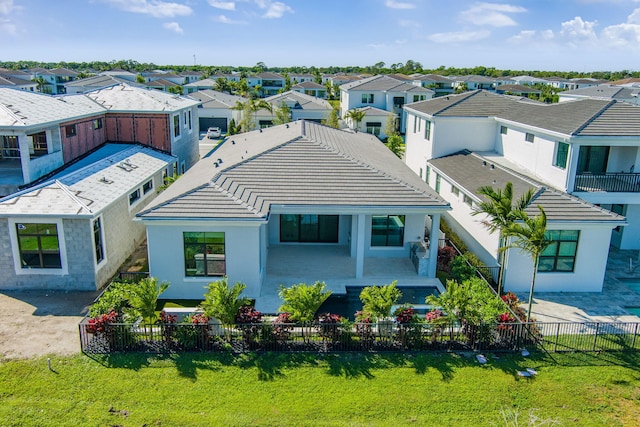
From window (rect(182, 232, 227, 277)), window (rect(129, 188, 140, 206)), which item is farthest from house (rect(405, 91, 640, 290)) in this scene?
window (rect(129, 188, 140, 206))

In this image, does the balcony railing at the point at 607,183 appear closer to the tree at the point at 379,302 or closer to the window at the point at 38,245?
the tree at the point at 379,302

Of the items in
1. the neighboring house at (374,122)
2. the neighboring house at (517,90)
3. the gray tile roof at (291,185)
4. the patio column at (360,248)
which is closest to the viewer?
the gray tile roof at (291,185)

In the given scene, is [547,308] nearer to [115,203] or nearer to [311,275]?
[311,275]

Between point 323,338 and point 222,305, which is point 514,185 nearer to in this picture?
point 323,338

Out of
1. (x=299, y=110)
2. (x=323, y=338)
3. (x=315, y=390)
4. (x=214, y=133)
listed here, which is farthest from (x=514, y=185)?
(x=214, y=133)

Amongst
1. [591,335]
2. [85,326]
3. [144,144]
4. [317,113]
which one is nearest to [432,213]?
[591,335]

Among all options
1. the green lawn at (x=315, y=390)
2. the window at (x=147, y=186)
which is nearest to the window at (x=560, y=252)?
the green lawn at (x=315, y=390)
